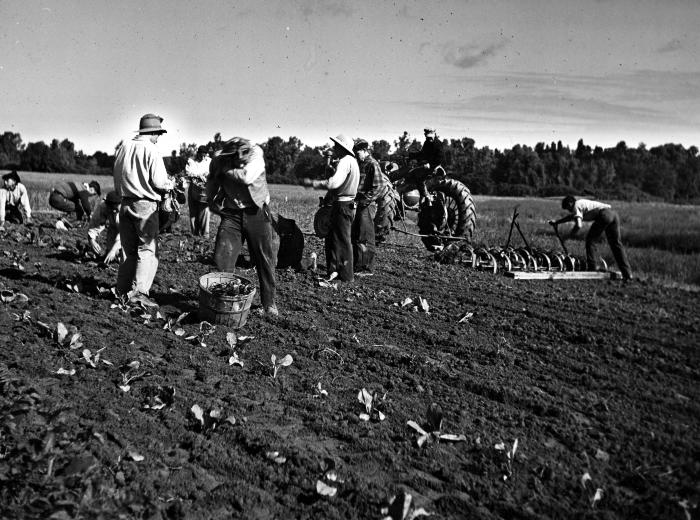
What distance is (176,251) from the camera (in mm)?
10211

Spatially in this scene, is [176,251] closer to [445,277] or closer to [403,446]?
[445,277]

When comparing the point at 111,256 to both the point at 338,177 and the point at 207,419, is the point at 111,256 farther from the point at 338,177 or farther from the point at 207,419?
the point at 207,419

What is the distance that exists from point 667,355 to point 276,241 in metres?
5.26

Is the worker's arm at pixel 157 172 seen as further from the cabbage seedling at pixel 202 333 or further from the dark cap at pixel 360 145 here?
the dark cap at pixel 360 145

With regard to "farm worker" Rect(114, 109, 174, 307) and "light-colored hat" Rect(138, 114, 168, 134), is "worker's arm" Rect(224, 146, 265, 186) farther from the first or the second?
"light-colored hat" Rect(138, 114, 168, 134)

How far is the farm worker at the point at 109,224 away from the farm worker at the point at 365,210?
3476 mm

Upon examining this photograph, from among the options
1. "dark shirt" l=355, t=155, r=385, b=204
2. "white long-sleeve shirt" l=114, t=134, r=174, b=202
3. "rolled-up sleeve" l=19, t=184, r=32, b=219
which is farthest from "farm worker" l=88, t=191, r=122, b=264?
"rolled-up sleeve" l=19, t=184, r=32, b=219

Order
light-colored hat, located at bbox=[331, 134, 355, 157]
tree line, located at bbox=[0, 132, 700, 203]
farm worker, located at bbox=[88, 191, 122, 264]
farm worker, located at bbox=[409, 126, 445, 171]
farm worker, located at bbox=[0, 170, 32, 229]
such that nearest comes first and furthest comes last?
light-colored hat, located at bbox=[331, 134, 355, 157] → farm worker, located at bbox=[88, 191, 122, 264] → farm worker, located at bbox=[409, 126, 445, 171] → farm worker, located at bbox=[0, 170, 32, 229] → tree line, located at bbox=[0, 132, 700, 203]

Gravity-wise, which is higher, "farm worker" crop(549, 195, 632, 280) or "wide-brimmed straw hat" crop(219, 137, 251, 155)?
"wide-brimmed straw hat" crop(219, 137, 251, 155)

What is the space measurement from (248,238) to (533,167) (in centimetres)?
6418

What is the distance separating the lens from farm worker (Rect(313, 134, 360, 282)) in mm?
7652

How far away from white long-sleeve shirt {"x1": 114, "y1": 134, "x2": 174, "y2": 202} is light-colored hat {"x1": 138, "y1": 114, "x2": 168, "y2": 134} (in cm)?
7

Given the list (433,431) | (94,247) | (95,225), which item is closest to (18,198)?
(95,225)

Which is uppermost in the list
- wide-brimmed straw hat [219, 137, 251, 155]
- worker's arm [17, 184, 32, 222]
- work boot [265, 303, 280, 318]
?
wide-brimmed straw hat [219, 137, 251, 155]
